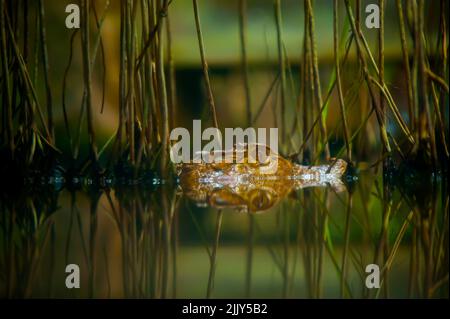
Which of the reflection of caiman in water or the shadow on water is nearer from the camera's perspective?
the shadow on water

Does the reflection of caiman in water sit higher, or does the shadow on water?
the reflection of caiman in water

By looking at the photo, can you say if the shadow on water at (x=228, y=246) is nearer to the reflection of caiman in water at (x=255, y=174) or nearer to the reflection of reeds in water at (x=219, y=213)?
the reflection of reeds in water at (x=219, y=213)

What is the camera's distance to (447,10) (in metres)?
1.94

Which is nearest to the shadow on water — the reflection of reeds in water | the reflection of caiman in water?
the reflection of reeds in water

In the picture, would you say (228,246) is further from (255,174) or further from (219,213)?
(255,174)

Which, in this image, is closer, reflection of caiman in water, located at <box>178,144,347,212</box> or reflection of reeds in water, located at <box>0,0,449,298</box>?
reflection of reeds in water, located at <box>0,0,449,298</box>

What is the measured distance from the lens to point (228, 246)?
1.01m

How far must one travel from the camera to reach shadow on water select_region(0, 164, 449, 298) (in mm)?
798

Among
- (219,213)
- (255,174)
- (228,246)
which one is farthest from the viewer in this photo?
(255,174)

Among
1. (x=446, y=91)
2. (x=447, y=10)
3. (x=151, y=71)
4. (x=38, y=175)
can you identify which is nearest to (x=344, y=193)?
(x=446, y=91)

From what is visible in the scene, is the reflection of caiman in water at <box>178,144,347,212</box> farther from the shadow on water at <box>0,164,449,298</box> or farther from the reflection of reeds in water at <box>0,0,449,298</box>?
the shadow on water at <box>0,164,449,298</box>

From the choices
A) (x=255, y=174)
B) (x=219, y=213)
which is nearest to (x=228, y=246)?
(x=219, y=213)

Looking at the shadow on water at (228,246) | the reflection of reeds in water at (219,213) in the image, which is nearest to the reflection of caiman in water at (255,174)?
the reflection of reeds in water at (219,213)

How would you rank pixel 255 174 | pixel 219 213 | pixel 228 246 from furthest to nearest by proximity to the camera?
pixel 255 174
pixel 219 213
pixel 228 246
